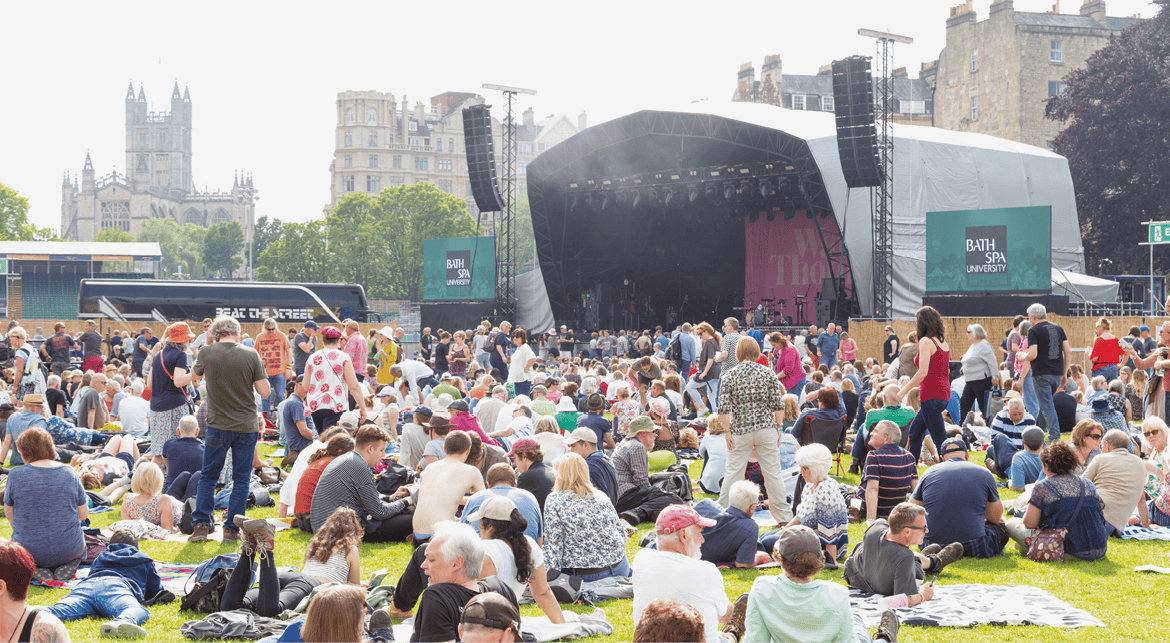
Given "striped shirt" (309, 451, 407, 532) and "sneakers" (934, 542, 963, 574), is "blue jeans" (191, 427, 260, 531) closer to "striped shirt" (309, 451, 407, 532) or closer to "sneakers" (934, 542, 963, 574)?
"striped shirt" (309, 451, 407, 532)

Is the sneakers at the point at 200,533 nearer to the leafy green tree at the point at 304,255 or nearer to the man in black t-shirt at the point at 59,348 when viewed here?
the man in black t-shirt at the point at 59,348

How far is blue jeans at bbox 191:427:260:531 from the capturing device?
25.4ft

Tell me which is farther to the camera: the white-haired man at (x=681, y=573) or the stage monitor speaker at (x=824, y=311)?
the stage monitor speaker at (x=824, y=311)

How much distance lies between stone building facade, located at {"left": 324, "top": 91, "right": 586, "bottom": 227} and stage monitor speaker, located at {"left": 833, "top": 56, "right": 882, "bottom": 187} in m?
71.2

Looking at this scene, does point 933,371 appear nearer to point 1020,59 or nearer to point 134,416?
point 134,416

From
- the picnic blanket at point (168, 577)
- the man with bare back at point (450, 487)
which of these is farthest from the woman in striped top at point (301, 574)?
the man with bare back at point (450, 487)

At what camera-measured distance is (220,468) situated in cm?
781

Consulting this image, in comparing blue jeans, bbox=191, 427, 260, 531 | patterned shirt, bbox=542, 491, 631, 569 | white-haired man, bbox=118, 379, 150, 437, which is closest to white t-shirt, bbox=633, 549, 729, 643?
patterned shirt, bbox=542, 491, 631, 569

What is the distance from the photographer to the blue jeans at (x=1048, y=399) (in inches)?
435

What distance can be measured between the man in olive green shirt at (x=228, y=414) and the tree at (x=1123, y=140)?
37.3 meters

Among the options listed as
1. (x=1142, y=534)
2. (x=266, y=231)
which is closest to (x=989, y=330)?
(x=1142, y=534)

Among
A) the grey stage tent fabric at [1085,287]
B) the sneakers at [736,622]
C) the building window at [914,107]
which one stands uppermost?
the building window at [914,107]

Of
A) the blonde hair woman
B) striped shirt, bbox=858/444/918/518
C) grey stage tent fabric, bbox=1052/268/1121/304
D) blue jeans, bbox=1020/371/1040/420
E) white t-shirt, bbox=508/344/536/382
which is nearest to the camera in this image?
striped shirt, bbox=858/444/918/518

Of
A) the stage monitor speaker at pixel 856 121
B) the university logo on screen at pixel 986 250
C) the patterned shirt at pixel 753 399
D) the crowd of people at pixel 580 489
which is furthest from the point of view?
the university logo on screen at pixel 986 250
